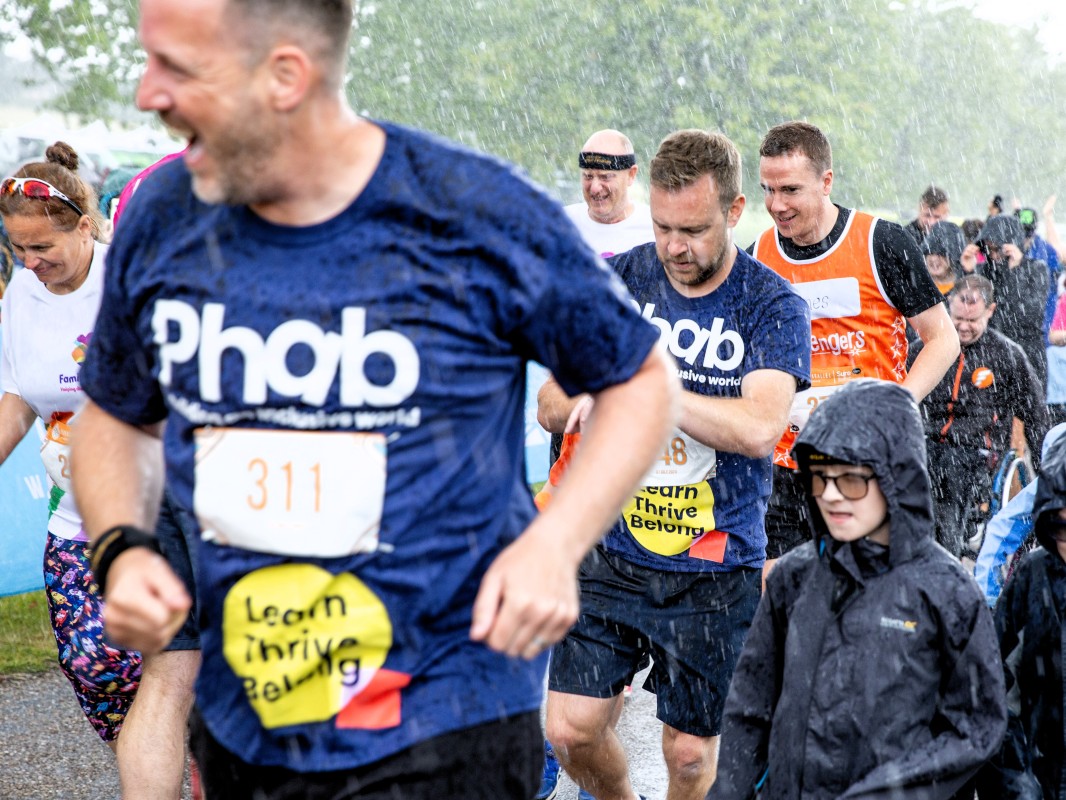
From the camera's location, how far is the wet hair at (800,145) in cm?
580

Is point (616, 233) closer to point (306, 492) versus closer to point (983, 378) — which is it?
point (983, 378)

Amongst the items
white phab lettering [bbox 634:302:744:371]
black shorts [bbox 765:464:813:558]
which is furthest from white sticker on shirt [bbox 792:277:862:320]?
white phab lettering [bbox 634:302:744:371]

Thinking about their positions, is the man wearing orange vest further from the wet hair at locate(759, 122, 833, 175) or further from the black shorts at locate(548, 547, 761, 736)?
the black shorts at locate(548, 547, 761, 736)

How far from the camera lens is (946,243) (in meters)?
12.4

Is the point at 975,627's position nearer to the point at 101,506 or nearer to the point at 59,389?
the point at 101,506

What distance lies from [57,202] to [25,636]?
144 inches

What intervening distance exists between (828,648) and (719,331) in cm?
122

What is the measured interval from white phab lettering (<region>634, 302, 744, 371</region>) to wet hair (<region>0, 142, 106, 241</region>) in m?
1.97

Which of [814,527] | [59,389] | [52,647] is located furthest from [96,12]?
[814,527]

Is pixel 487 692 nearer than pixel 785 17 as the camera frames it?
Yes

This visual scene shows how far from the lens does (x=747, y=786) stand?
3.65m

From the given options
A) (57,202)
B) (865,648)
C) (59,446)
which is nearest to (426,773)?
(865,648)

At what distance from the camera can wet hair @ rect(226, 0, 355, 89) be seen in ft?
7.16

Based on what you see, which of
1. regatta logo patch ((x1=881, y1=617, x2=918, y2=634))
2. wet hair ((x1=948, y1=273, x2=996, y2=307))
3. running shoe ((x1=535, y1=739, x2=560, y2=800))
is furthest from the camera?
wet hair ((x1=948, y1=273, x2=996, y2=307))
